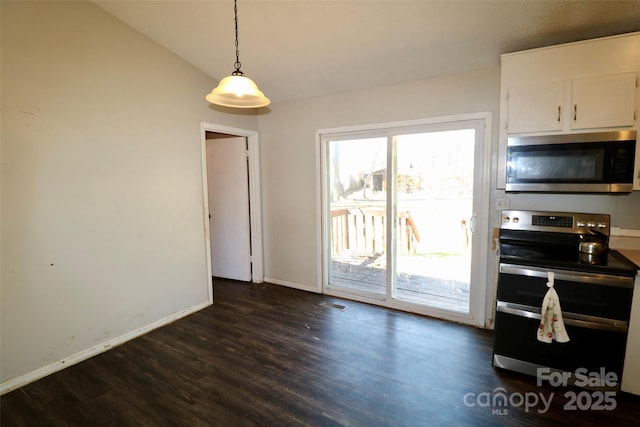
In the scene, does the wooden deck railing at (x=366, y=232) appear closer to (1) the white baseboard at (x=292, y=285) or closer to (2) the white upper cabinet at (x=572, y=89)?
(1) the white baseboard at (x=292, y=285)

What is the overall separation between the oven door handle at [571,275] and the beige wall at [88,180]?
3.00 meters

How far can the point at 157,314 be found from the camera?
3025mm

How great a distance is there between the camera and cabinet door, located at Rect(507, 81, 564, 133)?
2.17 metres

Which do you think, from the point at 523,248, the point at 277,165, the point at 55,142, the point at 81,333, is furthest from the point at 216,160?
the point at 523,248

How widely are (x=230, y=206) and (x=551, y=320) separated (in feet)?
11.9

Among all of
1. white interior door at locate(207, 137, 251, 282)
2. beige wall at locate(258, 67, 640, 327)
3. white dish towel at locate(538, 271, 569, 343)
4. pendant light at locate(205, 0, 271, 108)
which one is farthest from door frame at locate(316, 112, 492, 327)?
pendant light at locate(205, 0, 271, 108)

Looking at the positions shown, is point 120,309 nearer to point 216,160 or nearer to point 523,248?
point 216,160

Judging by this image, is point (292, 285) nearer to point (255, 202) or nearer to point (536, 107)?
point (255, 202)

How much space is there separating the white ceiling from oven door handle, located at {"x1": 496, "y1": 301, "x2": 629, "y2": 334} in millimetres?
1949

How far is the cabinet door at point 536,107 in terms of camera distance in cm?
217

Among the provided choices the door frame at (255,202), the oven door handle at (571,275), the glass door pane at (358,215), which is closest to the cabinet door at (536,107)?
the oven door handle at (571,275)

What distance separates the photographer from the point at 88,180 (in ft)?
8.03

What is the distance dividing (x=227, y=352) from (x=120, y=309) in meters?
1.07

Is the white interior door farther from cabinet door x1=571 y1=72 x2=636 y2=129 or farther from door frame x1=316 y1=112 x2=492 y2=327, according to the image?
cabinet door x1=571 y1=72 x2=636 y2=129
